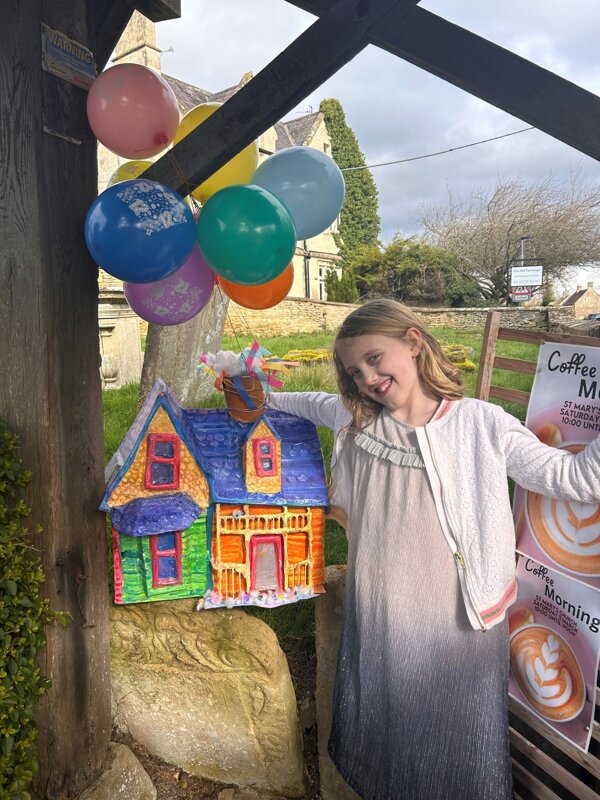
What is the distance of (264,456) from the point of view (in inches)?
80.0

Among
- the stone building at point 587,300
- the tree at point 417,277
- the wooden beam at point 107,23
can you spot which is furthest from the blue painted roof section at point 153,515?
the stone building at point 587,300

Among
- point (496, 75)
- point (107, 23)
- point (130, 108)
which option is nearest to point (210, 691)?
point (130, 108)

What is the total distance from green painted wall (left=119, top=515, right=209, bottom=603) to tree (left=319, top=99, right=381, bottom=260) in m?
24.9

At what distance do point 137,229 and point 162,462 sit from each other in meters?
0.81

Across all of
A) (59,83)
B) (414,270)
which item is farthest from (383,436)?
(414,270)

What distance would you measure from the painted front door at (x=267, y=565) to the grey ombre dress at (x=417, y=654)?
35 cm

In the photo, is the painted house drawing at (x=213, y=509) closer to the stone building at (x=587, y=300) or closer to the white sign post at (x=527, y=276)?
the white sign post at (x=527, y=276)

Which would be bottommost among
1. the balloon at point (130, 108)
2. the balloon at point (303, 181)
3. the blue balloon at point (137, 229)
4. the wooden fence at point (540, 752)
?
the wooden fence at point (540, 752)

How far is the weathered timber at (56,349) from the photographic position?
1.67m

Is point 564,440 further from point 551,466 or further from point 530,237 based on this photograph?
point 530,237

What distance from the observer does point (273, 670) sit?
2.15 m

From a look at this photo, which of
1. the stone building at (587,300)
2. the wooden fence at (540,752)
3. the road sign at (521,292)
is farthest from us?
the stone building at (587,300)

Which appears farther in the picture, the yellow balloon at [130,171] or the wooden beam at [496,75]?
the yellow balloon at [130,171]

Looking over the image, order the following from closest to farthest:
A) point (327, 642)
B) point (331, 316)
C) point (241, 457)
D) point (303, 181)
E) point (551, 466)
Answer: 1. point (551, 466)
2. point (303, 181)
3. point (241, 457)
4. point (327, 642)
5. point (331, 316)
